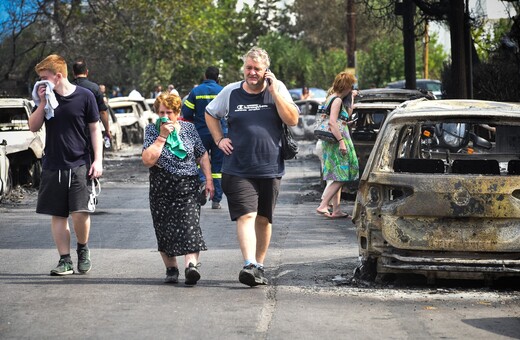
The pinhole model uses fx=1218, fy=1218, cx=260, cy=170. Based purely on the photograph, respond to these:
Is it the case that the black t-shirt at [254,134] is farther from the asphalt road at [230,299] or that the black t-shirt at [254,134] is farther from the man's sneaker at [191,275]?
the asphalt road at [230,299]

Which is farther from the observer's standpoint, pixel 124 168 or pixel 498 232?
pixel 124 168

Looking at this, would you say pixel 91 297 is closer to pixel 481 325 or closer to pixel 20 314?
pixel 20 314

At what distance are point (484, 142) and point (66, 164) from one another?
207 inches

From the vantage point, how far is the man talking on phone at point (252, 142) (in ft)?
30.8

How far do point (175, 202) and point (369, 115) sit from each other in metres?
8.31

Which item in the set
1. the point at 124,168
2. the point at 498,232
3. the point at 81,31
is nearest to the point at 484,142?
the point at 498,232

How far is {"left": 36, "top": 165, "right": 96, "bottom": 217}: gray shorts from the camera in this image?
9.98 m

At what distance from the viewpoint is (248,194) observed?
947cm

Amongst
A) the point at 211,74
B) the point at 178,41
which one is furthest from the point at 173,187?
the point at 178,41

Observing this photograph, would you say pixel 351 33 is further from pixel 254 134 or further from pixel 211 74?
pixel 254 134

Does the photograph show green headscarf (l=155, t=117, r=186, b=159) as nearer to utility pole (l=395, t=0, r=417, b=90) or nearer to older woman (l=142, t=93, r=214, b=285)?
older woman (l=142, t=93, r=214, b=285)

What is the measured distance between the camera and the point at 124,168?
1026 inches

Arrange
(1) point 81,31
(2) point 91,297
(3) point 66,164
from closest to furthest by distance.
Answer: (2) point 91,297 → (3) point 66,164 → (1) point 81,31

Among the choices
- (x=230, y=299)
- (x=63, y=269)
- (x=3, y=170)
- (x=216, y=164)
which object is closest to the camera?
(x=230, y=299)
